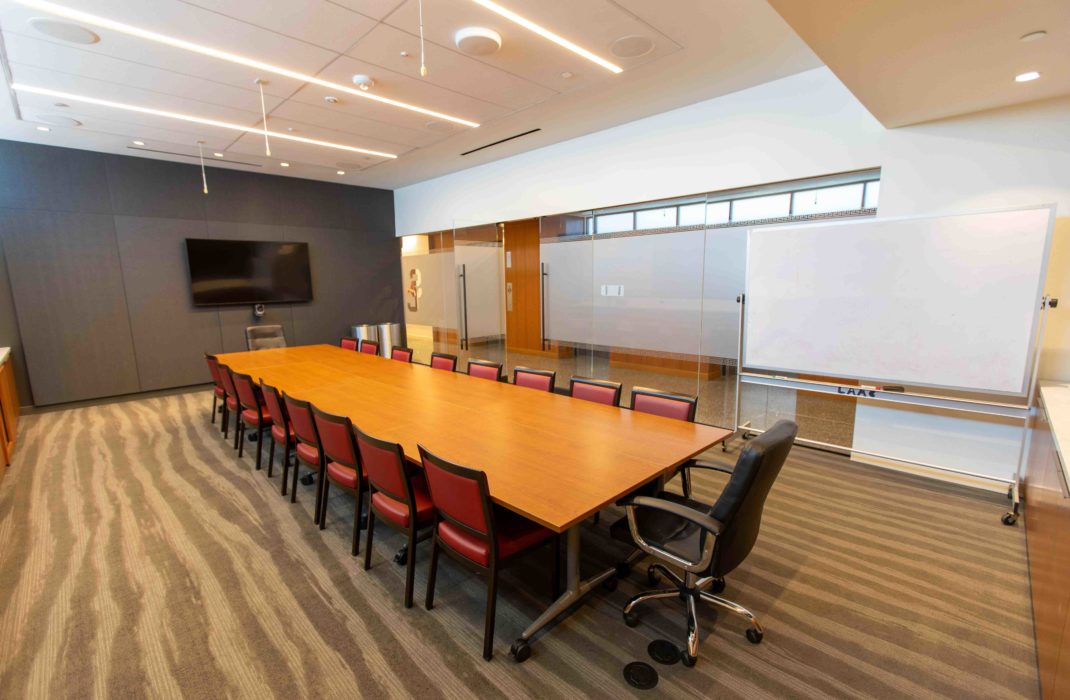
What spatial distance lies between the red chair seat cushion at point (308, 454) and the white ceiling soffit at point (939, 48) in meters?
3.44

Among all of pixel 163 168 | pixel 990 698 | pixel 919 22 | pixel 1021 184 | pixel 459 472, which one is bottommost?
pixel 990 698

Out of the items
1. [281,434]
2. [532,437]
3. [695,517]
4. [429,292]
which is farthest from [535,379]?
[429,292]

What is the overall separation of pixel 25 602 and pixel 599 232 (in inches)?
212

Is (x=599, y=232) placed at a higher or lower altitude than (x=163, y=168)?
lower

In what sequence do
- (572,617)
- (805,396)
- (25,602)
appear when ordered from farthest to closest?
1. (805,396)
2. (25,602)
3. (572,617)

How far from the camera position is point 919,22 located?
6.37 feet

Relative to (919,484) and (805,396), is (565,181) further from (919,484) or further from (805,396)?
(919,484)

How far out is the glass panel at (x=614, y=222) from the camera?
16.8ft

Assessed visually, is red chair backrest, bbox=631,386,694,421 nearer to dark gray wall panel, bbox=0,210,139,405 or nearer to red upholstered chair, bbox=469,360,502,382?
red upholstered chair, bbox=469,360,502,382

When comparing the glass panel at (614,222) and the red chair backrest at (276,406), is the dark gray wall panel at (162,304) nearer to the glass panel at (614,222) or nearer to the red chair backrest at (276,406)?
the red chair backrest at (276,406)

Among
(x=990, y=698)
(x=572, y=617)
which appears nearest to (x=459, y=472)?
(x=572, y=617)

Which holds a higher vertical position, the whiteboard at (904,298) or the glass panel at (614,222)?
the glass panel at (614,222)

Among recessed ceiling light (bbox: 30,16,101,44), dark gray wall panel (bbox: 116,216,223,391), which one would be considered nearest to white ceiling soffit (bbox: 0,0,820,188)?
recessed ceiling light (bbox: 30,16,101,44)

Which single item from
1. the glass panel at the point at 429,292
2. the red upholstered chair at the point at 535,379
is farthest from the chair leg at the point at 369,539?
the glass panel at the point at 429,292
